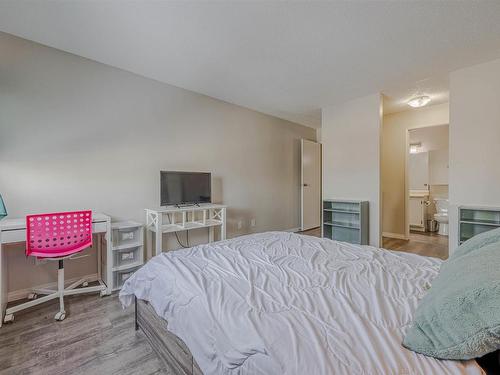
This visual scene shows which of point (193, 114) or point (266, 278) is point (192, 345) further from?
point (193, 114)

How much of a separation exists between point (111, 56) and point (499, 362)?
11.5 ft

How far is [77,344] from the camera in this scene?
165 cm

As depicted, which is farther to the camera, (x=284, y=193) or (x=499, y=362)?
(x=284, y=193)

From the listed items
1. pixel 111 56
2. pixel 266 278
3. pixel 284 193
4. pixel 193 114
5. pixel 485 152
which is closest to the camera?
pixel 266 278

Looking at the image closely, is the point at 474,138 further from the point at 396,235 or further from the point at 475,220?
the point at 396,235

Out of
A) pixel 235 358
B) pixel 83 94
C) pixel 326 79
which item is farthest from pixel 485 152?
pixel 83 94

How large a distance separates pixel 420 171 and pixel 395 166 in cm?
161

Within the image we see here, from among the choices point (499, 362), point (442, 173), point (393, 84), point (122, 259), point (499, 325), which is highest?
point (393, 84)

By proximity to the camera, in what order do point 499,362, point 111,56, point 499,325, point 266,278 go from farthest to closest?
point 111,56, point 266,278, point 499,362, point 499,325

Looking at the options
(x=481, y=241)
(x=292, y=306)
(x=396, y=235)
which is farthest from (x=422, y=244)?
(x=292, y=306)

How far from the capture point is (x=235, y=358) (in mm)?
772

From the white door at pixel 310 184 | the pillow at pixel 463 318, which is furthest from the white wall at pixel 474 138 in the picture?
the pillow at pixel 463 318

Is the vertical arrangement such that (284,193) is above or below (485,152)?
below

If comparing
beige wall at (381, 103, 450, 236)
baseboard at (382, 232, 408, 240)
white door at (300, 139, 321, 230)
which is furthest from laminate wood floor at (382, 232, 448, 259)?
white door at (300, 139, 321, 230)
